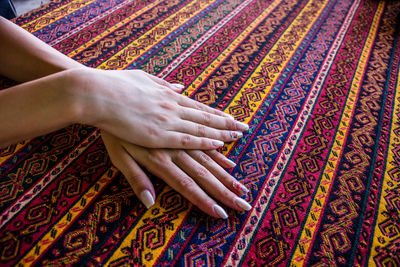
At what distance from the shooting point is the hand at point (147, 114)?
2.23 feet

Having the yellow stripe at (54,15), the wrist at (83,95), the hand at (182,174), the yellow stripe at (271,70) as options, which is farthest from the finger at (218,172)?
the yellow stripe at (54,15)

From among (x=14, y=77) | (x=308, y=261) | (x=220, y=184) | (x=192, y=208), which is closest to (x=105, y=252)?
(x=192, y=208)

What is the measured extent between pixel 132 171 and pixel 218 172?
270 millimetres

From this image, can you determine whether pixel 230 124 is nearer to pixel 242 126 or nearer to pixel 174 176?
pixel 242 126

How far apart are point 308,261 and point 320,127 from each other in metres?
0.53

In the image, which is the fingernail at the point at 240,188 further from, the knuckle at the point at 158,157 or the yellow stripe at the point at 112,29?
the yellow stripe at the point at 112,29

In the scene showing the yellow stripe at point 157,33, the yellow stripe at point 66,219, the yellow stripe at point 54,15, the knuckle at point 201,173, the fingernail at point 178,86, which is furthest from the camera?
the yellow stripe at point 54,15

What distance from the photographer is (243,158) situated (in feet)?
2.80

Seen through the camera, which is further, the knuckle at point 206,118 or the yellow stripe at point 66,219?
the knuckle at point 206,118

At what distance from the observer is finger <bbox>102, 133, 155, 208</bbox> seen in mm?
707

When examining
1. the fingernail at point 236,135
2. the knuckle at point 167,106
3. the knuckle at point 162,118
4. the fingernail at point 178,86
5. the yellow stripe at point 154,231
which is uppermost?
the knuckle at point 167,106

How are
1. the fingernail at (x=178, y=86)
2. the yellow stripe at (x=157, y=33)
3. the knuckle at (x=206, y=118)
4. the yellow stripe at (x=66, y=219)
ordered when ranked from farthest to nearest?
the yellow stripe at (x=157, y=33) < the fingernail at (x=178, y=86) < the knuckle at (x=206, y=118) < the yellow stripe at (x=66, y=219)

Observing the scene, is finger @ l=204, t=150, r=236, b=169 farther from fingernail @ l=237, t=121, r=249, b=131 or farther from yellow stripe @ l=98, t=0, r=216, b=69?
yellow stripe @ l=98, t=0, r=216, b=69

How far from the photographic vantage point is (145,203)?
708 mm
